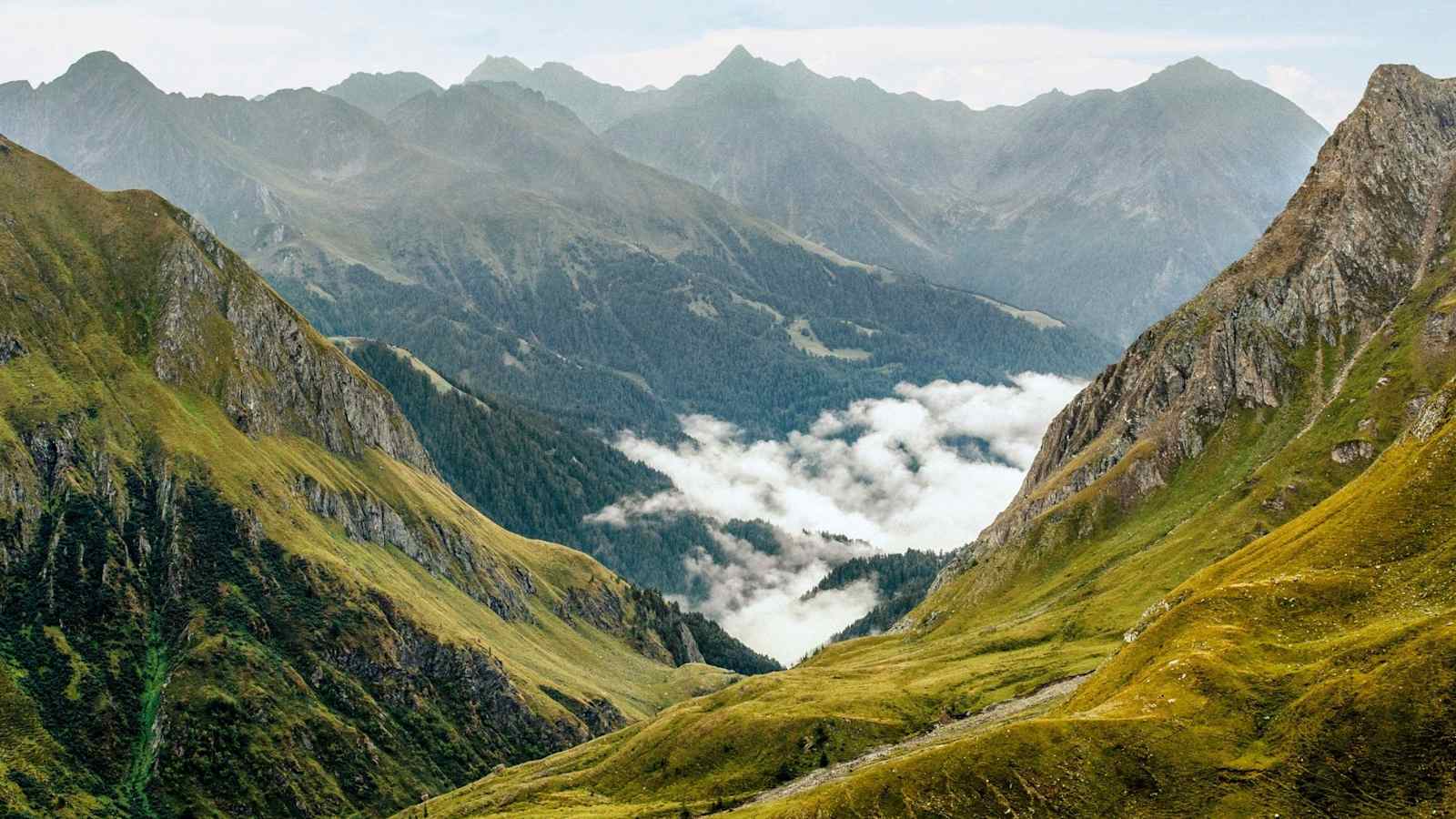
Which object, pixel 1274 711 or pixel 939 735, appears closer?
pixel 1274 711

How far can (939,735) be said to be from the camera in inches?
6895

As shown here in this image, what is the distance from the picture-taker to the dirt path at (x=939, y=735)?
168m

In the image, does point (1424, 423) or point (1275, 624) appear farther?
point (1424, 423)

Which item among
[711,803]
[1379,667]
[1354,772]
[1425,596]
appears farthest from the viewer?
[711,803]

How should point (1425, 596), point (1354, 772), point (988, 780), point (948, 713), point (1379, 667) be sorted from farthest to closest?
point (948, 713), point (1425, 596), point (988, 780), point (1379, 667), point (1354, 772)

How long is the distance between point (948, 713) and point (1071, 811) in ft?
265

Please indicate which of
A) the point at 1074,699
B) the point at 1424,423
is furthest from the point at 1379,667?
the point at 1424,423

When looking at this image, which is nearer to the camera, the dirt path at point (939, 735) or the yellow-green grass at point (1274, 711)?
the yellow-green grass at point (1274, 711)

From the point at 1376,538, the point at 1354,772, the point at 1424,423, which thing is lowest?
the point at 1354,772

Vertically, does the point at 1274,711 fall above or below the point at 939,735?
below

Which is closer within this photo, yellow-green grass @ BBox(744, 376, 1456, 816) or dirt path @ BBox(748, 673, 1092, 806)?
yellow-green grass @ BBox(744, 376, 1456, 816)

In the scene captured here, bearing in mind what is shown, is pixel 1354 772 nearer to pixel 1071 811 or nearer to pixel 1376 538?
pixel 1071 811

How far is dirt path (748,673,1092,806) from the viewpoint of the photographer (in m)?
168

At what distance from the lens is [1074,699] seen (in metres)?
145
